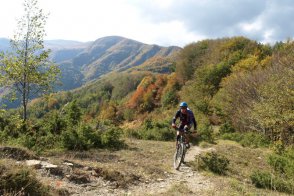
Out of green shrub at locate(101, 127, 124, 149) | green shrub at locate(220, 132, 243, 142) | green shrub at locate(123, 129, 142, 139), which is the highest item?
green shrub at locate(101, 127, 124, 149)

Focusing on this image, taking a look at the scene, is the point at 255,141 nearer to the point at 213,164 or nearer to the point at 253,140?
the point at 253,140

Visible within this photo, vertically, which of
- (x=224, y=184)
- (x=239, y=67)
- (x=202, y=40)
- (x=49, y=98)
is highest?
(x=202, y=40)

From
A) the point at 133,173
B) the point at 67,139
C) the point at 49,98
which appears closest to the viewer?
the point at 133,173

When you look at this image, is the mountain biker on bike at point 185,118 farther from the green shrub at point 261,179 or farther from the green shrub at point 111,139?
the green shrub at point 111,139

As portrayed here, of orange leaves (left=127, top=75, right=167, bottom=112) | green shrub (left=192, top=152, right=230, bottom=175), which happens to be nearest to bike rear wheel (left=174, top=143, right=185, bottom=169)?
green shrub (left=192, top=152, right=230, bottom=175)

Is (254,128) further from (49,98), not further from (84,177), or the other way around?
(84,177)

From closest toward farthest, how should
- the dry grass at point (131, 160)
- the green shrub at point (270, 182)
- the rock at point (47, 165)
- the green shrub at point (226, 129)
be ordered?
1. the rock at point (47, 165)
2. the green shrub at point (270, 182)
3. the dry grass at point (131, 160)
4. the green shrub at point (226, 129)

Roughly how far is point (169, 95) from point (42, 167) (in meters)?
68.8

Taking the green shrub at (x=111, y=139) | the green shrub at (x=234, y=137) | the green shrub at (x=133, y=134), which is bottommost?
the green shrub at (x=234, y=137)

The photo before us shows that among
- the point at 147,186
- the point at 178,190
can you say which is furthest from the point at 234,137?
the point at 178,190

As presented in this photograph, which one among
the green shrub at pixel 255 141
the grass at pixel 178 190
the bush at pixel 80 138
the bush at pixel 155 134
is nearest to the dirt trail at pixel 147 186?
the grass at pixel 178 190

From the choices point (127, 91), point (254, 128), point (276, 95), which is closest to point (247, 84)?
point (254, 128)

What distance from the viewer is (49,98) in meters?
18.3

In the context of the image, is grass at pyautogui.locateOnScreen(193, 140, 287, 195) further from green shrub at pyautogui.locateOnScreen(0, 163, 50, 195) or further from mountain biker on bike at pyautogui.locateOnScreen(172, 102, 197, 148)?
green shrub at pyautogui.locateOnScreen(0, 163, 50, 195)
